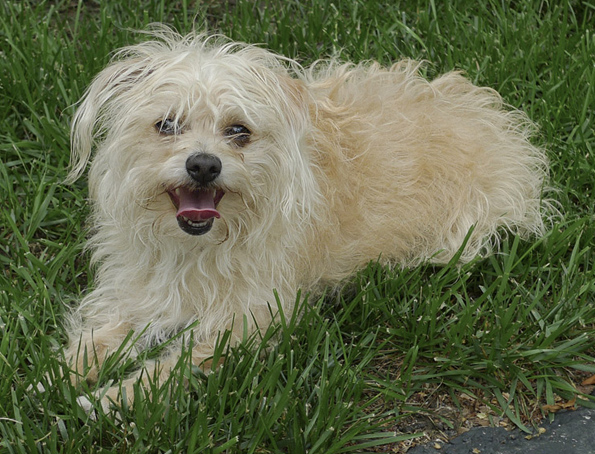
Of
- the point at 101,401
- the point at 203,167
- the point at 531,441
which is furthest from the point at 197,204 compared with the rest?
the point at 531,441

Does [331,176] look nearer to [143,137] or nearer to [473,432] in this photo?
[143,137]

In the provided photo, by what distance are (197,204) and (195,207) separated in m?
0.01

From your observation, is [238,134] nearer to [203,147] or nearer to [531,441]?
[203,147]

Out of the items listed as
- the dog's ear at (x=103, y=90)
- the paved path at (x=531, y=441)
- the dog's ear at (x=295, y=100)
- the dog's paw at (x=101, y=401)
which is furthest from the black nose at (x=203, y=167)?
the paved path at (x=531, y=441)

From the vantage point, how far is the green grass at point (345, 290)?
9.63ft

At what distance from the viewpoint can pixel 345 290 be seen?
→ 383 centimetres

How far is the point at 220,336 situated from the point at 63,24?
108 inches

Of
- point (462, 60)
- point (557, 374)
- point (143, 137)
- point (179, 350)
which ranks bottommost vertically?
point (557, 374)

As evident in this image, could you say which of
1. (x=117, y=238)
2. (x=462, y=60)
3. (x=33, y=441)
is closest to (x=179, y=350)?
(x=117, y=238)

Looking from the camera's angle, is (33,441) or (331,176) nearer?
(33,441)

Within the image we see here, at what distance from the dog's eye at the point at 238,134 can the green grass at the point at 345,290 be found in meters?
0.74

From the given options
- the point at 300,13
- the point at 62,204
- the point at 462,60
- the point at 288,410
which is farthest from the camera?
the point at 300,13

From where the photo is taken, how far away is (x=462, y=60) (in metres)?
4.91

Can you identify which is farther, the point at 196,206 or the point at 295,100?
the point at 295,100
